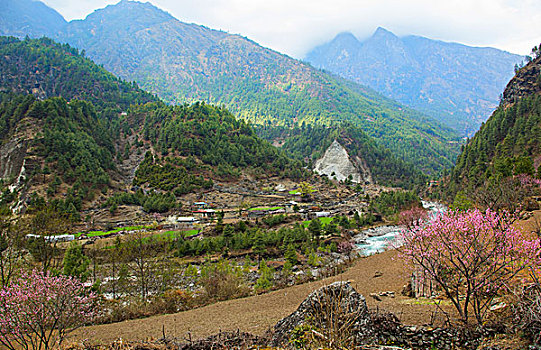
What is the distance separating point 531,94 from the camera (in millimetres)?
83500

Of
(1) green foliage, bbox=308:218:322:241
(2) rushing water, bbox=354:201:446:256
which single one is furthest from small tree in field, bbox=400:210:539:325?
(1) green foliage, bbox=308:218:322:241

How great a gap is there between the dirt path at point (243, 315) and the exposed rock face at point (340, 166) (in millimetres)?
105747

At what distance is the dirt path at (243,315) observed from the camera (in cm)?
1404

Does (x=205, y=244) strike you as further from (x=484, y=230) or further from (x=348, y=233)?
(x=484, y=230)

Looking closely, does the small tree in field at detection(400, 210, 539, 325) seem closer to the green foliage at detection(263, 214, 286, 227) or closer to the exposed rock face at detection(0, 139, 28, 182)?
the green foliage at detection(263, 214, 286, 227)

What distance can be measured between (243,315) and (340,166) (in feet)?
392

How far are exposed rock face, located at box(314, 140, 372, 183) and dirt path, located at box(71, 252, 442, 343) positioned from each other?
Result: 347 ft

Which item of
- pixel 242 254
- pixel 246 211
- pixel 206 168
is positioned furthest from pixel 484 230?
pixel 206 168

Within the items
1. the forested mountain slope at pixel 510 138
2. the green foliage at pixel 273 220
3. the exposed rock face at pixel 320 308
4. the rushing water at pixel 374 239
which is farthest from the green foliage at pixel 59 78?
the exposed rock face at pixel 320 308

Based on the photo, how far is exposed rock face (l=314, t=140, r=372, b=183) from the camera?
424 ft

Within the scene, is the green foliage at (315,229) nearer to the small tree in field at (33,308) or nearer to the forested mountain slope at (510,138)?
the forested mountain slope at (510,138)

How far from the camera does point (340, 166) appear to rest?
434 ft

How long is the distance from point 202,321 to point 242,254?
26361mm

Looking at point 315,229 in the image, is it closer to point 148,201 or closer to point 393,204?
point 393,204
